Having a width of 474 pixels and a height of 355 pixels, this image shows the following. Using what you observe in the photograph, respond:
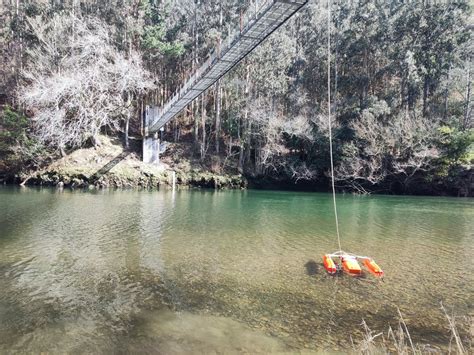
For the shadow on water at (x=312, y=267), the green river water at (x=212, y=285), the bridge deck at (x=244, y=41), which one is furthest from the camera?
the bridge deck at (x=244, y=41)

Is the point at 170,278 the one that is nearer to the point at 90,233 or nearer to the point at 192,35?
the point at 90,233

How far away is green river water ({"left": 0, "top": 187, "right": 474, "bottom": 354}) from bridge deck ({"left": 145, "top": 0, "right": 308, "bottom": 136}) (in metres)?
6.34

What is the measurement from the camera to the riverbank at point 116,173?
2555cm

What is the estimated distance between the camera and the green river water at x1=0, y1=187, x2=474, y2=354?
4.96 meters

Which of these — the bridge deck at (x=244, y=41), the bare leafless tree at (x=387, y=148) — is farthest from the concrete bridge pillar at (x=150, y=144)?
the bare leafless tree at (x=387, y=148)

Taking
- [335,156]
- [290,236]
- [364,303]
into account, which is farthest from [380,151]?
[364,303]

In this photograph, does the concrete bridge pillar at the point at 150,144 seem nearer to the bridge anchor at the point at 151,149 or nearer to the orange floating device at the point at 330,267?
the bridge anchor at the point at 151,149

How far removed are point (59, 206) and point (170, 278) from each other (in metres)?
11.1

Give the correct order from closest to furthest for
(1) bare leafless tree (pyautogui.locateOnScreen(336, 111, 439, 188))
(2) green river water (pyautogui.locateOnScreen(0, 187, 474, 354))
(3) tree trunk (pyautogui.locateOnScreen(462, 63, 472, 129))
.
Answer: (2) green river water (pyautogui.locateOnScreen(0, 187, 474, 354)) → (1) bare leafless tree (pyautogui.locateOnScreen(336, 111, 439, 188)) → (3) tree trunk (pyautogui.locateOnScreen(462, 63, 472, 129))

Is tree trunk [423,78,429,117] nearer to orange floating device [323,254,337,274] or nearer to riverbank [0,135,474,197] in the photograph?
riverbank [0,135,474,197]

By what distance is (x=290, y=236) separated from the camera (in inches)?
458

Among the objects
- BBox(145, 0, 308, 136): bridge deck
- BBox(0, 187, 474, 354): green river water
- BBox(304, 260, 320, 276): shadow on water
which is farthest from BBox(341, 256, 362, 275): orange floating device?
BBox(145, 0, 308, 136): bridge deck

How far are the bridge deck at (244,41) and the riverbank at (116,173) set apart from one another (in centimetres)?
781

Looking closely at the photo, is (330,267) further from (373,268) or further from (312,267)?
(373,268)
